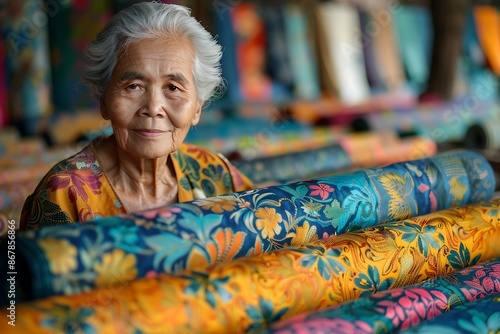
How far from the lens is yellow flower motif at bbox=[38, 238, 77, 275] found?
3.40 feet

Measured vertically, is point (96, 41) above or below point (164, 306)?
above

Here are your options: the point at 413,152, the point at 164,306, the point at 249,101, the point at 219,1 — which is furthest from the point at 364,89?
the point at 164,306

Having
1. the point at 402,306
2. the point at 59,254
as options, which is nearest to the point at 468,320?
the point at 402,306

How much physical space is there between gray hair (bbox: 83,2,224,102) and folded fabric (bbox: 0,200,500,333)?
0.51 meters

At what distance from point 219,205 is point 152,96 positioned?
321mm

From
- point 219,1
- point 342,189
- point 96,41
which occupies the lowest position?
point 342,189

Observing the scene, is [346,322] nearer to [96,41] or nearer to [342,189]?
[342,189]

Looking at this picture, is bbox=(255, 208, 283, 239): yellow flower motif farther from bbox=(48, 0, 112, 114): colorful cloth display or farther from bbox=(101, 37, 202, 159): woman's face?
bbox=(48, 0, 112, 114): colorful cloth display

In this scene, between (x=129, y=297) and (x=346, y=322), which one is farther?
(x=346, y=322)

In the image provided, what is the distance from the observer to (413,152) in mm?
3721

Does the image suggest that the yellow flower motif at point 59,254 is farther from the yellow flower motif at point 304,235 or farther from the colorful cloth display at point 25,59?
the colorful cloth display at point 25,59

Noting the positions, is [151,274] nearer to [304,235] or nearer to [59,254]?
[59,254]

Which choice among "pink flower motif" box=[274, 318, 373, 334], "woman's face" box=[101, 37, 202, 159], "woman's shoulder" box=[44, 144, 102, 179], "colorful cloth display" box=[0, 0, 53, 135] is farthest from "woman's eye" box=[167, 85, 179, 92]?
"colorful cloth display" box=[0, 0, 53, 135]

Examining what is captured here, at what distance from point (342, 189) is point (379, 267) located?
0.21m
